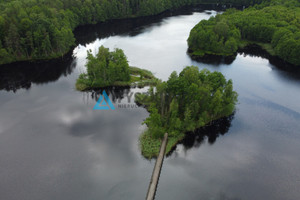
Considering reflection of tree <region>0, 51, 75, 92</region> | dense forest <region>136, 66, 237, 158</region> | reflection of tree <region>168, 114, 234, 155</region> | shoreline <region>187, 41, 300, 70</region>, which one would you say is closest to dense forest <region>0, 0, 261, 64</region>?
reflection of tree <region>0, 51, 75, 92</region>

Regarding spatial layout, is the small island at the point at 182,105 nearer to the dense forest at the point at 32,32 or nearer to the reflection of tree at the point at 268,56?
the reflection of tree at the point at 268,56

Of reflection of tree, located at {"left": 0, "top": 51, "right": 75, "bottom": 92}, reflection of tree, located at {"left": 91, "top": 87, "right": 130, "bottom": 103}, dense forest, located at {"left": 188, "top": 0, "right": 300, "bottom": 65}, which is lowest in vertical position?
reflection of tree, located at {"left": 91, "top": 87, "right": 130, "bottom": 103}

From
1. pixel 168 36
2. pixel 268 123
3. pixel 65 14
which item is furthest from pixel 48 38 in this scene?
pixel 268 123

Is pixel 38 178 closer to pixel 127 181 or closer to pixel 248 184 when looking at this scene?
pixel 127 181

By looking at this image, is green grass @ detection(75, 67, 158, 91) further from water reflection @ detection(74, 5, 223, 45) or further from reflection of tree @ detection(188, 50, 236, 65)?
water reflection @ detection(74, 5, 223, 45)

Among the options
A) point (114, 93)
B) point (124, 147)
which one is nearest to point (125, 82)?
point (114, 93)

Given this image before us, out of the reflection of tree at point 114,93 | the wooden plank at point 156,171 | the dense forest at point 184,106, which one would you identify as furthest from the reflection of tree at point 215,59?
the wooden plank at point 156,171
